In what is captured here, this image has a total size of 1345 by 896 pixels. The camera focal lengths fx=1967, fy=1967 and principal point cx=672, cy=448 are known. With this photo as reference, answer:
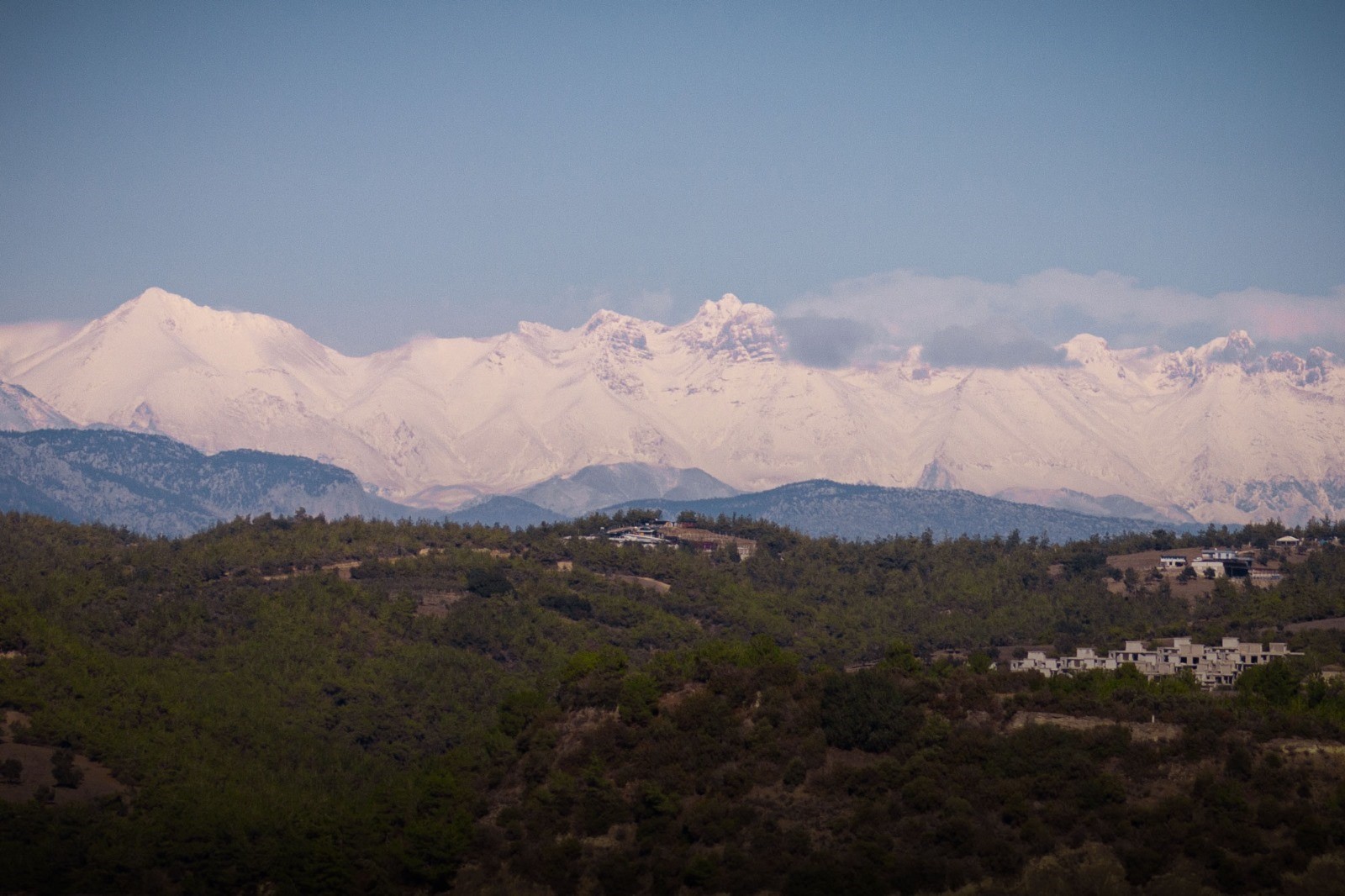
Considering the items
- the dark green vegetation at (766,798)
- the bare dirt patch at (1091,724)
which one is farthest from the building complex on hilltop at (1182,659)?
the bare dirt patch at (1091,724)

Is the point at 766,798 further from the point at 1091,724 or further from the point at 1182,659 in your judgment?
the point at 1182,659

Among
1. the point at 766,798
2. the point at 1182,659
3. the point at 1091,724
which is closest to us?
the point at 766,798

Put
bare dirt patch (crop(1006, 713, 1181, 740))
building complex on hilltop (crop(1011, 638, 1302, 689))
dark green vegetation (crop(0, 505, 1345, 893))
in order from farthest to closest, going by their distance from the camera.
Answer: building complex on hilltop (crop(1011, 638, 1302, 689)) < bare dirt patch (crop(1006, 713, 1181, 740)) < dark green vegetation (crop(0, 505, 1345, 893))

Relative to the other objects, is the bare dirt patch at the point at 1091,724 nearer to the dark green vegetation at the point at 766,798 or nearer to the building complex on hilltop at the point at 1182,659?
the dark green vegetation at the point at 766,798

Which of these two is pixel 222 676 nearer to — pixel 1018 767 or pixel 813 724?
pixel 813 724

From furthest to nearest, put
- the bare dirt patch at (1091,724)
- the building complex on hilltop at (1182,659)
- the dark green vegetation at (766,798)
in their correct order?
the building complex on hilltop at (1182,659)
the bare dirt patch at (1091,724)
the dark green vegetation at (766,798)

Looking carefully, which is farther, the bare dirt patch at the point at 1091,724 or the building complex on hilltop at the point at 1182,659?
the building complex on hilltop at the point at 1182,659

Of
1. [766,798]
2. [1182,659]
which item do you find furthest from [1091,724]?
[1182,659]

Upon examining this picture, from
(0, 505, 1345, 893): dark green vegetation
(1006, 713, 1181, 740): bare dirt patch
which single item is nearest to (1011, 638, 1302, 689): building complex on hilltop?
(0, 505, 1345, 893): dark green vegetation

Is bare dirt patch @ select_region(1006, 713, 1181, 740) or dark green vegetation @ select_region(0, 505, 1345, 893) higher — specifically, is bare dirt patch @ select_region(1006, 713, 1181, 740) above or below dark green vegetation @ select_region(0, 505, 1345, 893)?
above

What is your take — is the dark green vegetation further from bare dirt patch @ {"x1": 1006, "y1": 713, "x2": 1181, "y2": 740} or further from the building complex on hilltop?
the building complex on hilltop

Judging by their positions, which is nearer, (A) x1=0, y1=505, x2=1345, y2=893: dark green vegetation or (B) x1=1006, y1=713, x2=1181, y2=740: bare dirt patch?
(A) x1=0, y1=505, x2=1345, y2=893: dark green vegetation

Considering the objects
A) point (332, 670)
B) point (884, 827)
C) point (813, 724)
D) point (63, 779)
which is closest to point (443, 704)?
point (332, 670)

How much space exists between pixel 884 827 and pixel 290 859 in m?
34.0
